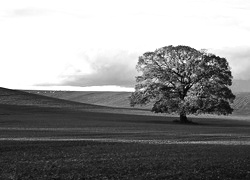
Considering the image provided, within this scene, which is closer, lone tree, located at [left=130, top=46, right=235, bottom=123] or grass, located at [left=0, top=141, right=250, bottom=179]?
grass, located at [left=0, top=141, right=250, bottom=179]

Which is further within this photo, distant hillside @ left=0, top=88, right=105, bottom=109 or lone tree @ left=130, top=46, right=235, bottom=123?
distant hillside @ left=0, top=88, right=105, bottom=109

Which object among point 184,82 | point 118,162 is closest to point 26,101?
point 184,82

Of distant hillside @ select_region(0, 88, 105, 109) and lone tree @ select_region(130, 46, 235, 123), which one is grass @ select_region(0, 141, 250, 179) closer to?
lone tree @ select_region(130, 46, 235, 123)

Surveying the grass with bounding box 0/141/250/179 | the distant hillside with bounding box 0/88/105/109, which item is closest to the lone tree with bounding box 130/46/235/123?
the grass with bounding box 0/141/250/179

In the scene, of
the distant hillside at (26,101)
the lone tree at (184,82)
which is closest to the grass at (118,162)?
the lone tree at (184,82)

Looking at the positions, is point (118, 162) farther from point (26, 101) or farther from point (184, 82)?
point (26, 101)

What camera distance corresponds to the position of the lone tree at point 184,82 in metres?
78.8

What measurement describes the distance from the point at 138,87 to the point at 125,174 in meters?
62.1

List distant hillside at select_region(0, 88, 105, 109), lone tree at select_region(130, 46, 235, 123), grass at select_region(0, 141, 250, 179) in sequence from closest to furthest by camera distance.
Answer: grass at select_region(0, 141, 250, 179) < lone tree at select_region(130, 46, 235, 123) < distant hillside at select_region(0, 88, 105, 109)

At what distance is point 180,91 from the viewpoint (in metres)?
82.3

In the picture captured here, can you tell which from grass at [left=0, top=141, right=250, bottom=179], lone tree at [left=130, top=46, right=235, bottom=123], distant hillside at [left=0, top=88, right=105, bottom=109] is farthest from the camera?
distant hillside at [left=0, top=88, right=105, bottom=109]

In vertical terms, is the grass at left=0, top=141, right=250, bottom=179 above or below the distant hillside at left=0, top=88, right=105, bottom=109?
below

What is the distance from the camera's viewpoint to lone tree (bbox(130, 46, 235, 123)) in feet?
259

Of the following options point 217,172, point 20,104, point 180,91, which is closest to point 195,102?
point 180,91
